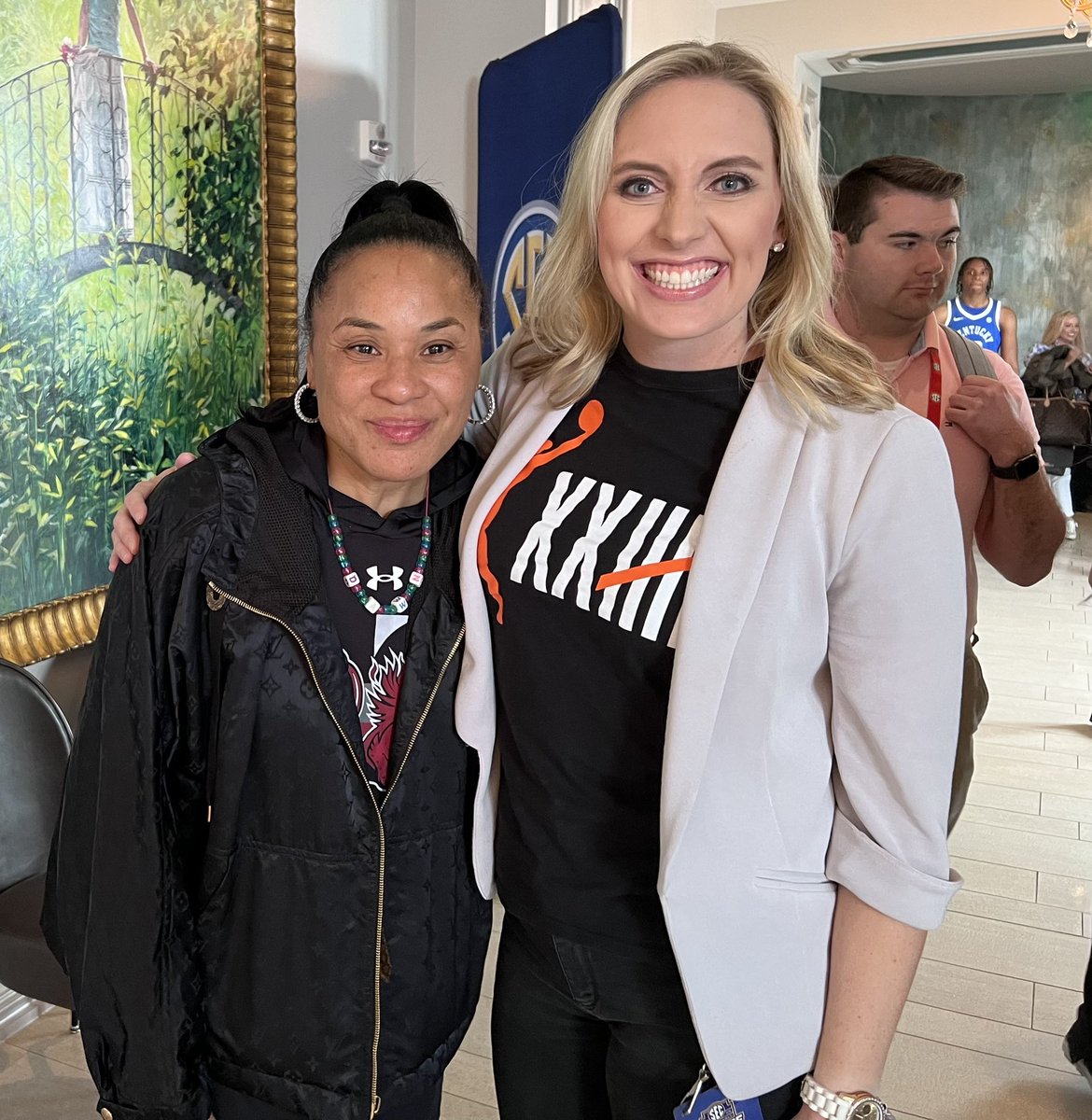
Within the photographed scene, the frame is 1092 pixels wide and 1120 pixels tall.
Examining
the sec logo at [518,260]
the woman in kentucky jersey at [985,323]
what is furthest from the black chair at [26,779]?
the woman in kentucky jersey at [985,323]

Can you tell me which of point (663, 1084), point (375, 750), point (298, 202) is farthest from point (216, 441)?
point (298, 202)

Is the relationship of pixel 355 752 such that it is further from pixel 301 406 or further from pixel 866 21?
pixel 866 21

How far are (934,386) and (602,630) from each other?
147 cm

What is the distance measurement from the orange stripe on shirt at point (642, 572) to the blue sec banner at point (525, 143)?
1.75 metres

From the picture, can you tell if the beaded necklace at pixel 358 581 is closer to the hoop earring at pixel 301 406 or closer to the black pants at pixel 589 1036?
the hoop earring at pixel 301 406

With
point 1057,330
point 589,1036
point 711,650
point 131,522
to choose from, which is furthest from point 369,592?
point 1057,330

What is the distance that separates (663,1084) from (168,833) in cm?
67

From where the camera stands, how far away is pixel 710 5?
779 cm

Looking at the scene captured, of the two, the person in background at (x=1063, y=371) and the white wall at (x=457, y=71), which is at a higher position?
the white wall at (x=457, y=71)

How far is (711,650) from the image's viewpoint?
1141mm

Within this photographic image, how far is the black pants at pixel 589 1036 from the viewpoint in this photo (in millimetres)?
1278

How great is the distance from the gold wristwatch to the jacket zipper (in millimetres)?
545

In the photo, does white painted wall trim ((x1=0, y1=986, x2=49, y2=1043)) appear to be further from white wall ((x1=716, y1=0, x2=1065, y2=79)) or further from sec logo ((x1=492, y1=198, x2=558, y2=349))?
white wall ((x1=716, y1=0, x2=1065, y2=79))

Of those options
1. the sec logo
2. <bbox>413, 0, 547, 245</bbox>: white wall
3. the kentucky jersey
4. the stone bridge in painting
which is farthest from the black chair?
the kentucky jersey
